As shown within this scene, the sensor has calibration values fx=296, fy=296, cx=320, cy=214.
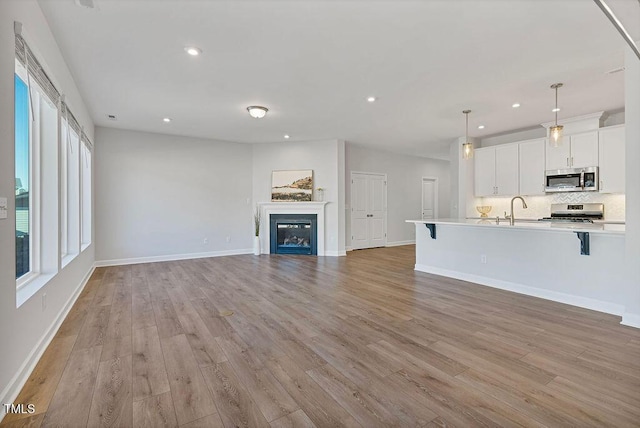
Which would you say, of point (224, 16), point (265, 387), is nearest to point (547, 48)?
point (224, 16)

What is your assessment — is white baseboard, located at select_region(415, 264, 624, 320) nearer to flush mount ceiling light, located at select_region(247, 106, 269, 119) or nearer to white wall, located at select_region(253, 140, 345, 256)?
white wall, located at select_region(253, 140, 345, 256)

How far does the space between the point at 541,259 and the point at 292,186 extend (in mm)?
5066

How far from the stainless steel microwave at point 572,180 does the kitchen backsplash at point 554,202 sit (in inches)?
16.5

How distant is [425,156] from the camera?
30.2 ft

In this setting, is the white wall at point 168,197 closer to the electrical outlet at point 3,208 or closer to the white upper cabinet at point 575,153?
the electrical outlet at point 3,208

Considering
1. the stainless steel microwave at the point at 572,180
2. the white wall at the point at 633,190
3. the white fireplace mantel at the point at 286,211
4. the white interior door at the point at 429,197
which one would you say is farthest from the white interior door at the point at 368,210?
the white wall at the point at 633,190

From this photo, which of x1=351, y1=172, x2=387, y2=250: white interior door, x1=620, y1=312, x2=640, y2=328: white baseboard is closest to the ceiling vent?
x1=620, y1=312, x2=640, y2=328: white baseboard

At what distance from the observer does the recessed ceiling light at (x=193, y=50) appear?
9.61ft

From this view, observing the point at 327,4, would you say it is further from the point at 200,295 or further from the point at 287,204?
the point at 287,204

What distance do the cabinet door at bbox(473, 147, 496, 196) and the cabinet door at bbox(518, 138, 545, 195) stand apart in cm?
52

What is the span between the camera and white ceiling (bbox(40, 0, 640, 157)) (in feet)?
7.90

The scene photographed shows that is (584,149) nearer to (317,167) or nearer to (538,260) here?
(538,260)

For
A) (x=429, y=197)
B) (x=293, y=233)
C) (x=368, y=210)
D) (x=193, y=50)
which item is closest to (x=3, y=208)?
(x=193, y=50)

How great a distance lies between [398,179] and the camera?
347 inches
